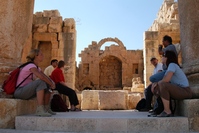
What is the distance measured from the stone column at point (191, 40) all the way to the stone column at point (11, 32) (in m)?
3.60

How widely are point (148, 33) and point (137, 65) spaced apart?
13998 millimetres

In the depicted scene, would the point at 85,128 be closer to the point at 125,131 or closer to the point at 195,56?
the point at 125,131

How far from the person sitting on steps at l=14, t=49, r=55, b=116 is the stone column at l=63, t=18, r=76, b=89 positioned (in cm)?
695

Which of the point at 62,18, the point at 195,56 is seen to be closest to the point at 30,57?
the point at 195,56

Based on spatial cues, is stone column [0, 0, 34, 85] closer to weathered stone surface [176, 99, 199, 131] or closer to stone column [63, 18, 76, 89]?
weathered stone surface [176, 99, 199, 131]

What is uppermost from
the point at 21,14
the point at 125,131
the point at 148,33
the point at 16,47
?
the point at 148,33

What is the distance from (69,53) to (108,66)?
16.1 m

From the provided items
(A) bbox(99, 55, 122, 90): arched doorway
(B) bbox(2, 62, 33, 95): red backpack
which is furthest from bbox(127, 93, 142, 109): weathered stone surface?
(A) bbox(99, 55, 122, 90): arched doorway

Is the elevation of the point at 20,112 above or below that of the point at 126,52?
below

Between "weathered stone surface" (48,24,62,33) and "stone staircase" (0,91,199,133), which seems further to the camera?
"weathered stone surface" (48,24,62,33)

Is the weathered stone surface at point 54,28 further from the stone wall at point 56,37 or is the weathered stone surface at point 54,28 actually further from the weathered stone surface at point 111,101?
the weathered stone surface at point 111,101

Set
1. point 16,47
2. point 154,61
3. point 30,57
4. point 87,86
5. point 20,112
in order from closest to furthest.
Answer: point 20,112 → point 30,57 → point 16,47 → point 154,61 → point 87,86

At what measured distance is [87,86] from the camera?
25.6 m

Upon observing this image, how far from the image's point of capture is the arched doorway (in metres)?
26.8
